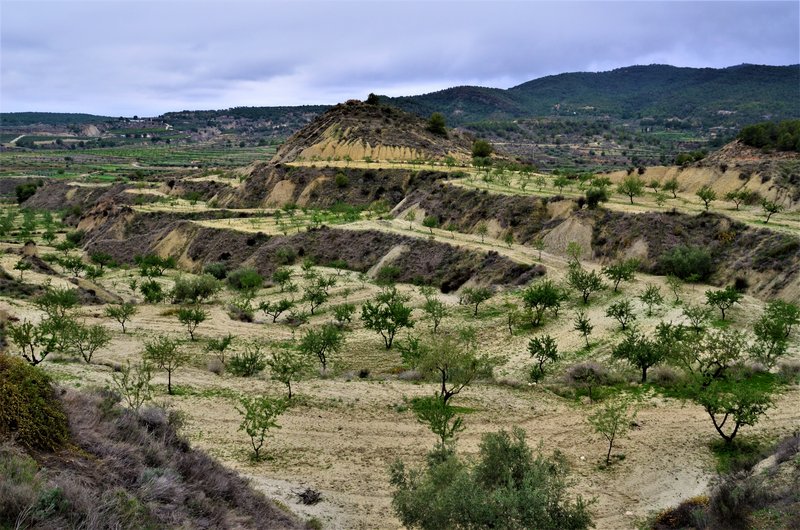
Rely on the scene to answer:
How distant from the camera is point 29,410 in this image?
521 inches

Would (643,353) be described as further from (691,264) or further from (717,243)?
(717,243)

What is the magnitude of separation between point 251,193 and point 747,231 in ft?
203

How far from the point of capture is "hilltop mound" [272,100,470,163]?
94.9 metres

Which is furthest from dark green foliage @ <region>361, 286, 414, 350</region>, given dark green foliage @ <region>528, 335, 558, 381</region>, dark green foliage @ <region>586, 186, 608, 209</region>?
dark green foliage @ <region>586, 186, 608, 209</region>

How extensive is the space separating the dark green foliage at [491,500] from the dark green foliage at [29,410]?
7.94 m

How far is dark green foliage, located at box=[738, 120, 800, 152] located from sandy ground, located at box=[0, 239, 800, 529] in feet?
151

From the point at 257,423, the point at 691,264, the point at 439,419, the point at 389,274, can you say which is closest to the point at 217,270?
the point at 389,274

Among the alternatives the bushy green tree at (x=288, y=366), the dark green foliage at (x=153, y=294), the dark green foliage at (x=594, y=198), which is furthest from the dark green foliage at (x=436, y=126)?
the bushy green tree at (x=288, y=366)

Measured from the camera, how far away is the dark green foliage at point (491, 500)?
12812 mm

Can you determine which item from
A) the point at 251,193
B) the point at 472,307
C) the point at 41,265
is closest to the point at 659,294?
the point at 472,307

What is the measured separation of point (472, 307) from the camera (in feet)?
133

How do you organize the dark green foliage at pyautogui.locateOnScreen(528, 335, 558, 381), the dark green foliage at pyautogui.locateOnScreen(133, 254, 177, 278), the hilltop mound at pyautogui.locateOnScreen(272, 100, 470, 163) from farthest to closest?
the hilltop mound at pyautogui.locateOnScreen(272, 100, 470, 163), the dark green foliage at pyautogui.locateOnScreen(133, 254, 177, 278), the dark green foliage at pyautogui.locateOnScreen(528, 335, 558, 381)

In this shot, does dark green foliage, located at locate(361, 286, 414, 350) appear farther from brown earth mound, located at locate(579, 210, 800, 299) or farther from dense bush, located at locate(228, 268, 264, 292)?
brown earth mound, located at locate(579, 210, 800, 299)

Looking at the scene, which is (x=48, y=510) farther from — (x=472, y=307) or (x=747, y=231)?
(x=747, y=231)
